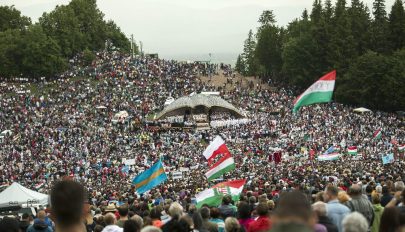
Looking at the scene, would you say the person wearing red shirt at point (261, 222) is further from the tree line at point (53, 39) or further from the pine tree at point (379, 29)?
the tree line at point (53, 39)

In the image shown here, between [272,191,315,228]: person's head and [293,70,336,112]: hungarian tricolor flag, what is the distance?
18065 millimetres

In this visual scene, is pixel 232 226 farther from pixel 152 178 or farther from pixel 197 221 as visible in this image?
pixel 152 178

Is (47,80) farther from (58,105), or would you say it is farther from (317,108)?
(317,108)

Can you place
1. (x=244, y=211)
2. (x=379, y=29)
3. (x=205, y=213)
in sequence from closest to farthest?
1. (x=244, y=211)
2. (x=205, y=213)
3. (x=379, y=29)

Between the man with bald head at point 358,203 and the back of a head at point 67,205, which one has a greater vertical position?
the back of a head at point 67,205

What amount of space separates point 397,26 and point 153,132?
83.3 feet

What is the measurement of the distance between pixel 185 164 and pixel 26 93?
30.1 metres

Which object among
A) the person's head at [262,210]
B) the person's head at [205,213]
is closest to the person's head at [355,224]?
the person's head at [262,210]

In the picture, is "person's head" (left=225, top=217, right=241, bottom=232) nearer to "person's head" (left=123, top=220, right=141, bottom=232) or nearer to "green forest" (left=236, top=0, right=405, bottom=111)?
"person's head" (left=123, top=220, right=141, bottom=232)

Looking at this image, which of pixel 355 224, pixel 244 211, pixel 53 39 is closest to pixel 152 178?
pixel 244 211

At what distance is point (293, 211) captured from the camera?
13.5ft

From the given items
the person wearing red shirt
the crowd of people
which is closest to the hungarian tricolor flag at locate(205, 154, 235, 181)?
the crowd of people

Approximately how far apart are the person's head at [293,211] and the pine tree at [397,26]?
59.7 meters

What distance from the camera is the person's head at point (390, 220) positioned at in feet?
20.7
